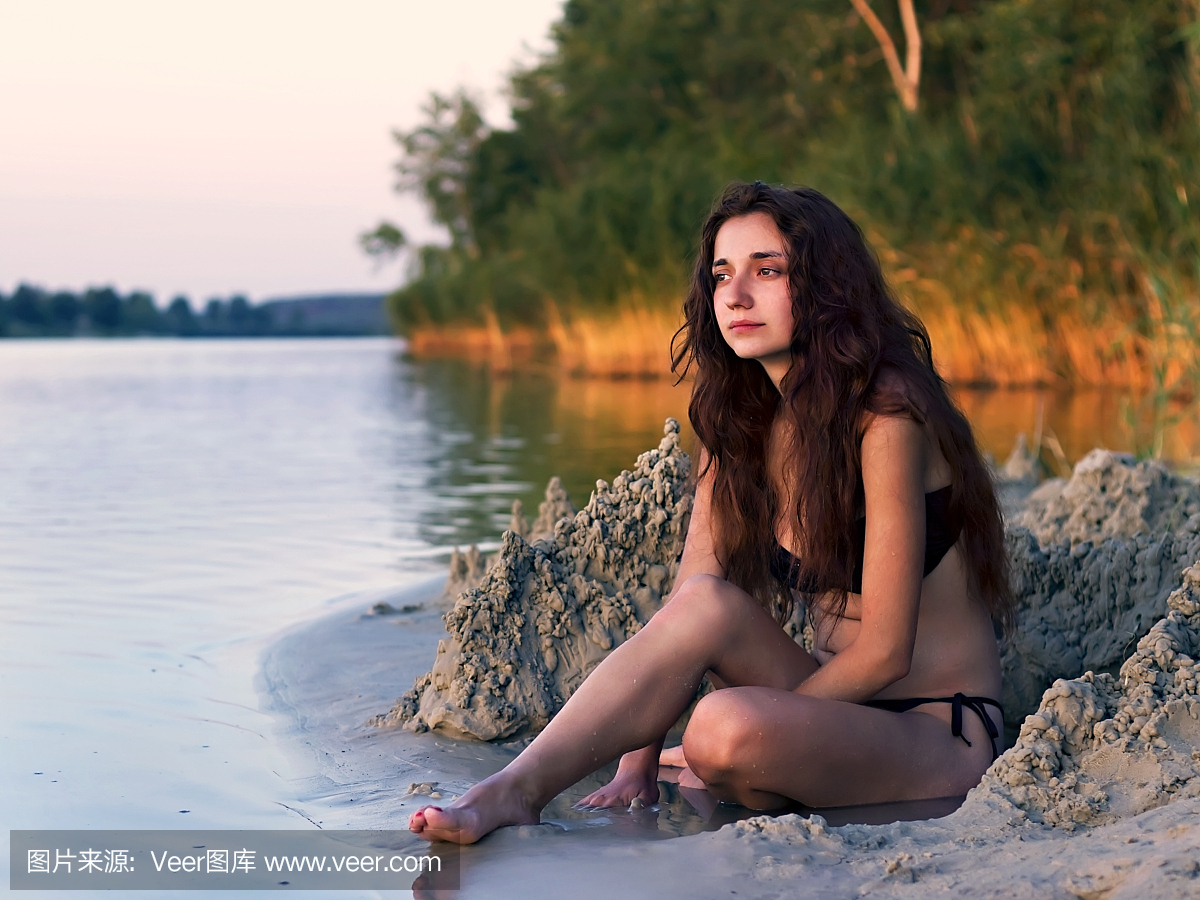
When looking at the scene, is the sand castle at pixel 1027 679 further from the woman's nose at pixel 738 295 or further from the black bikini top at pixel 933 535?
the woman's nose at pixel 738 295

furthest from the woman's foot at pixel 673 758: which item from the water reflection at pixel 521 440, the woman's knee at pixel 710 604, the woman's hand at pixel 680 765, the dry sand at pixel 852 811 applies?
the water reflection at pixel 521 440

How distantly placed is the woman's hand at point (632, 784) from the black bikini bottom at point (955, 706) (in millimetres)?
451

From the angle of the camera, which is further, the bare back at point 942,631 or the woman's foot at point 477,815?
the bare back at point 942,631

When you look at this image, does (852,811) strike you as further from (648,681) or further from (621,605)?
(621,605)

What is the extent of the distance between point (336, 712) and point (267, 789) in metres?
0.60

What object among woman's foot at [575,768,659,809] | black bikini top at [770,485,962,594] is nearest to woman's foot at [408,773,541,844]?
woman's foot at [575,768,659,809]

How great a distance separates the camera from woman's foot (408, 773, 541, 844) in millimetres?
2291

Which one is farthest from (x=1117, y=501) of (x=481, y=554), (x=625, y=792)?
(x=625, y=792)

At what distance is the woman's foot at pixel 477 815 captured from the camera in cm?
229

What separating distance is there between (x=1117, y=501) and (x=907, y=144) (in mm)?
11768

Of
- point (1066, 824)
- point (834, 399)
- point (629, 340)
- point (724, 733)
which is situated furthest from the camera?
point (629, 340)

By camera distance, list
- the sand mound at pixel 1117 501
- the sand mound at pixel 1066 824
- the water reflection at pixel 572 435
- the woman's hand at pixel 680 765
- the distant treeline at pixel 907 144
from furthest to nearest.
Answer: the distant treeline at pixel 907 144 < the water reflection at pixel 572 435 < the sand mound at pixel 1117 501 < the woman's hand at pixel 680 765 < the sand mound at pixel 1066 824

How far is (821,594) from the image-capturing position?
106 inches

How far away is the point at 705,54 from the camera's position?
95.2 ft
